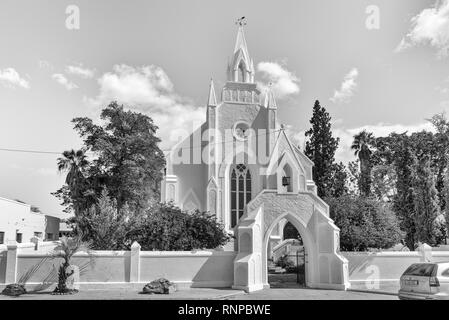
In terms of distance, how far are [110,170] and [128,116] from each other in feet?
15.8

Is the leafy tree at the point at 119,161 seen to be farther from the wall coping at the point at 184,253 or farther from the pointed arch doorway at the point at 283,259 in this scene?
the wall coping at the point at 184,253

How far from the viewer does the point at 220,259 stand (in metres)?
19.6

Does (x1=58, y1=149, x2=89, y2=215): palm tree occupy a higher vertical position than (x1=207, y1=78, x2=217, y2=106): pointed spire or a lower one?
lower

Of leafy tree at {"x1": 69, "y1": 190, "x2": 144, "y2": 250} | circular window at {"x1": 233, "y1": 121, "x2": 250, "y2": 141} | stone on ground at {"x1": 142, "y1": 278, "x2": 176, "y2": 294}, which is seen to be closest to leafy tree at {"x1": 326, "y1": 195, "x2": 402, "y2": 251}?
stone on ground at {"x1": 142, "y1": 278, "x2": 176, "y2": 294}

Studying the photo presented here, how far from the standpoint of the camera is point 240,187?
31.0m

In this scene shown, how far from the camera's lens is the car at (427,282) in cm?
1301

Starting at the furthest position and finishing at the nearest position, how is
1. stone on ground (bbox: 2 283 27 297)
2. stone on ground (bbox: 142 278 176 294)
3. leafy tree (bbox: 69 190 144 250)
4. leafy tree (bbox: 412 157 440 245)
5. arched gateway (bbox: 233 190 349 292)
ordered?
leafy tree (bbox: 412 157 440 245), leafy tree (bbox: 69 190 144 250), arched gateway (bbox: 233 190 349 292), stone on ground (bbox: 142 278 176 294), stone on ground (bbox: 2 283 27 297)

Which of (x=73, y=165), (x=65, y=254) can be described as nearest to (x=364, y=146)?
(x=73, y=165)

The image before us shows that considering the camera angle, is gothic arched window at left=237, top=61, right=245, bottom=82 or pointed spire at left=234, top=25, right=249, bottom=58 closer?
gothic arched window at left=237, top=61, right=245, bottom=82

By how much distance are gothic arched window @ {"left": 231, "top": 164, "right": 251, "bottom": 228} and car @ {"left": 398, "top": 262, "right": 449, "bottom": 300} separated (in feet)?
55.6

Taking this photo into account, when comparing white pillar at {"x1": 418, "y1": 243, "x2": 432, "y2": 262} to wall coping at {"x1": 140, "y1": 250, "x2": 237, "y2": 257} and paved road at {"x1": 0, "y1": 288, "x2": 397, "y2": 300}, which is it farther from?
wall coping at {"x1": 140, "y1": 250, "x2": 237, "y2": 257}

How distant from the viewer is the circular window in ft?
102
